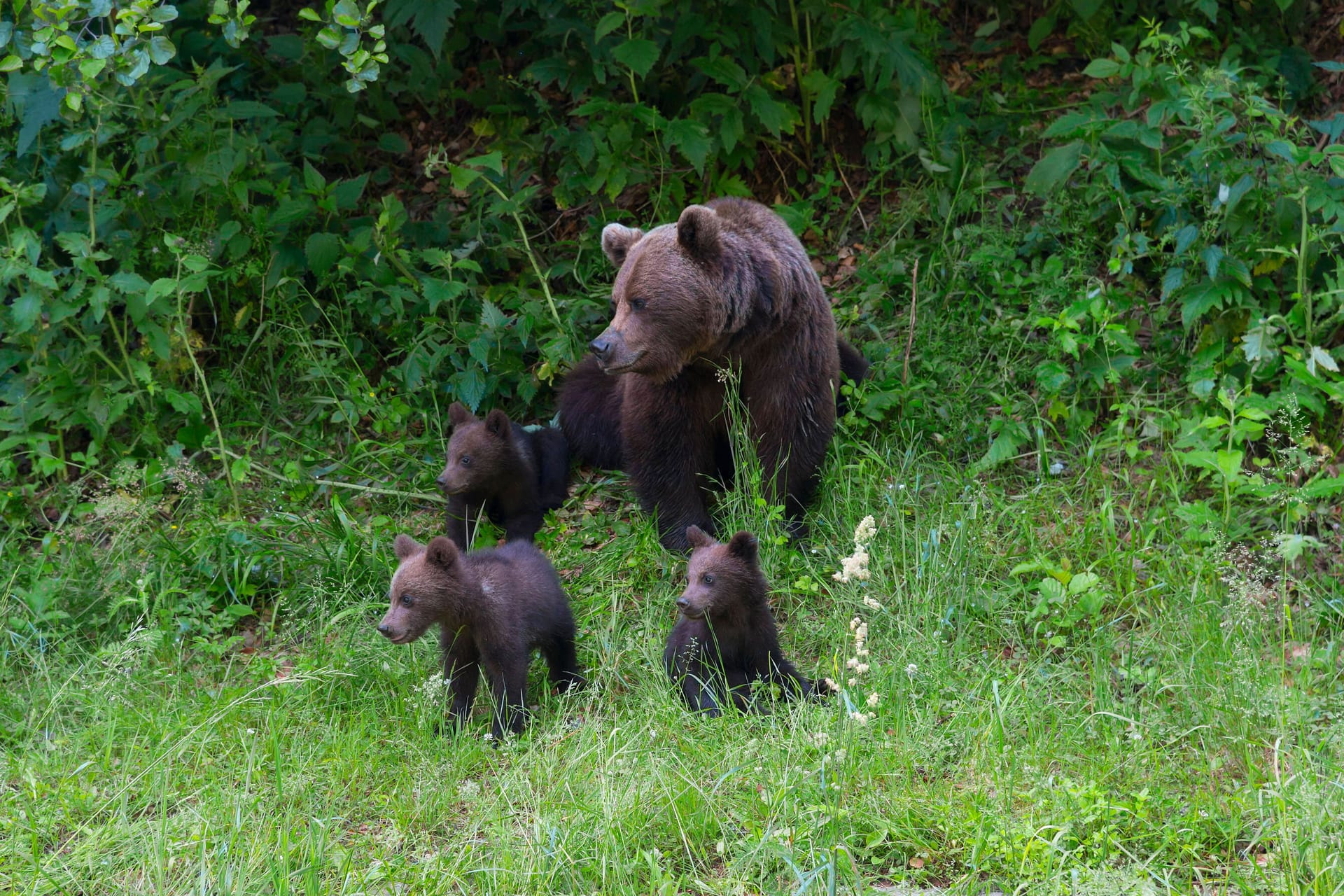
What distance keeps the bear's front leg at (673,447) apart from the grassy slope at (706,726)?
0.69ft

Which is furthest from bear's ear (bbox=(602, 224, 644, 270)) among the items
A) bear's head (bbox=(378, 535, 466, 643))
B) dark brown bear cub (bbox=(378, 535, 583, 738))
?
bear's head (bbox=(378, 535, 466, 643))

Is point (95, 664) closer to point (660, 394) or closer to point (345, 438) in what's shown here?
point (345, 438)

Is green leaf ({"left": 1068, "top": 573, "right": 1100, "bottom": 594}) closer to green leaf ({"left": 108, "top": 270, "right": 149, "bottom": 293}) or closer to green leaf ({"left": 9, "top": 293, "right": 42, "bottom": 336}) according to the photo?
green leaf ({"left": 108, "top": 270, "right": 149, "bottom": 293})

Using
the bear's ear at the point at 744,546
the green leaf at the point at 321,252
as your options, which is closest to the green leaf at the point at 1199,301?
the bear's ear at the point at 744,546

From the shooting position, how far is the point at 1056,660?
5.13 m

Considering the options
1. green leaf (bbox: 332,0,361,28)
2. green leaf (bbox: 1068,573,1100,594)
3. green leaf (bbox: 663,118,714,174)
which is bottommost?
green leaf (bbox: 1068,573,1100,594)

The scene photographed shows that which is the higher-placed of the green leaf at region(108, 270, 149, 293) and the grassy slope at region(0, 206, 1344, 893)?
the green leaf at region(108, 270, 149, 293)

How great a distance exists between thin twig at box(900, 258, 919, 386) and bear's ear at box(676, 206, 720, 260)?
154cm

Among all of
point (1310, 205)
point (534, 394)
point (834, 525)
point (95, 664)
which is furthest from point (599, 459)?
point (1310, 205)

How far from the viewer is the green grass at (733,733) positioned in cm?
371

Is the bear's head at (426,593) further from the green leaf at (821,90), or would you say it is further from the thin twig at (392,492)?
the green leaf at (821,90)

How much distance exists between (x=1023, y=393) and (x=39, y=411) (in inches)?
194

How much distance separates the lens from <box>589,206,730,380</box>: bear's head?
5586 mm

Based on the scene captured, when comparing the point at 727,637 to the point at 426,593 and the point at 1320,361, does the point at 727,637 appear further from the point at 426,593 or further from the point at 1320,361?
the point at 1320,361
